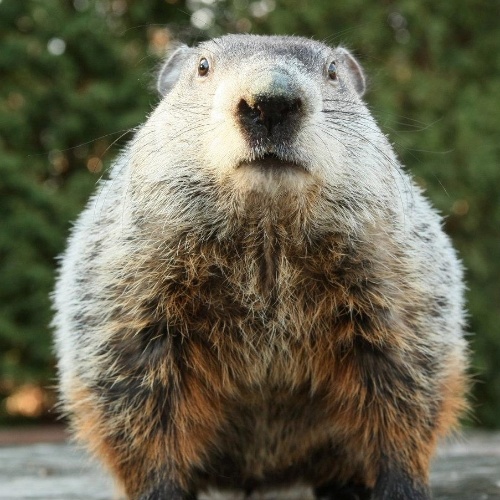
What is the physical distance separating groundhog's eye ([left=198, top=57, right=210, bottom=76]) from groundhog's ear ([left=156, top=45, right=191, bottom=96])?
62cm

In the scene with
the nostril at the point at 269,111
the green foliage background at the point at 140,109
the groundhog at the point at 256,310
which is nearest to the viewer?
the nostril at the point at 269,111

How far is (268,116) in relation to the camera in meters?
2.74

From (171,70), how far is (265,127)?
64.3 inches

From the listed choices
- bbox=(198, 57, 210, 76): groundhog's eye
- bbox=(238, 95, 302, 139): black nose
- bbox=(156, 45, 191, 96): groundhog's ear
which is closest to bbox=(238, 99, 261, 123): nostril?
bbox=(238, 95, 302, 139): black nose

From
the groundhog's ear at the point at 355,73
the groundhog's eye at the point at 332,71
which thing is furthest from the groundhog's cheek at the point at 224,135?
the groundhog's ear at the point at 355,73

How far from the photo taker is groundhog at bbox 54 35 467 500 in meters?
3.17

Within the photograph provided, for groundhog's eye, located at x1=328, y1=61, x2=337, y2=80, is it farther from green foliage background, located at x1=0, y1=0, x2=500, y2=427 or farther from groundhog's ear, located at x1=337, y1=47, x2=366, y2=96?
green foliage background, located at x1=0, y1=0, x2=500, y2=427

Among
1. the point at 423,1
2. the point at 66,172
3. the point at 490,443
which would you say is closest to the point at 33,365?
the point at 66,172

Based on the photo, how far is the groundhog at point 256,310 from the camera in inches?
125

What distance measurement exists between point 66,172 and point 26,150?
0.48 m

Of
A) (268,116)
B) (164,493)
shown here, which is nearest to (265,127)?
(268,116)

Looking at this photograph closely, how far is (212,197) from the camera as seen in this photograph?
3123 mm

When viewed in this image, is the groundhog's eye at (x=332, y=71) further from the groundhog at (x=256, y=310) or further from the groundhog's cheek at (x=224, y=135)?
the groundhog's cheek at (x=224, y=135)

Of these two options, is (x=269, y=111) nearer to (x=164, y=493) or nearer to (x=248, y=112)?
(x=248, y=112)
